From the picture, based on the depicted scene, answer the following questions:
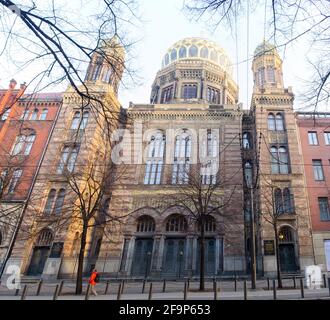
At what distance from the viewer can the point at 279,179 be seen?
25.7 metres

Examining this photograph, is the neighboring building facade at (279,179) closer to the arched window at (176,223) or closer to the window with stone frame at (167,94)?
the arched window at (176,223)

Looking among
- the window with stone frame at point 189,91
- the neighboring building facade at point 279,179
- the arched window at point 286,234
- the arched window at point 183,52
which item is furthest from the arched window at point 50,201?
the arched window at point 183,52

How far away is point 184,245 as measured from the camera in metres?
24.8

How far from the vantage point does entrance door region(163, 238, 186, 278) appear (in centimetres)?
2355

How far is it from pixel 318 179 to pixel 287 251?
8244 millimetres

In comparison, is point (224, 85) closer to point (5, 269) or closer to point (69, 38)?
point (5, 269)

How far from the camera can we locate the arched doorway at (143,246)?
79.3 ft

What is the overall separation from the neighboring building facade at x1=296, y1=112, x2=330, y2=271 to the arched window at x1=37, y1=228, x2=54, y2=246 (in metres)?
23.9

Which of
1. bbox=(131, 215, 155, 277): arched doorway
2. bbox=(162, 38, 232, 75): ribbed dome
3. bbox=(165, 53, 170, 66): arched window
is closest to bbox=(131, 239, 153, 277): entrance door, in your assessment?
bbox=(131, 215, 155, 277): arched doorway

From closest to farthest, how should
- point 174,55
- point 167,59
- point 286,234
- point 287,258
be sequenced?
1. point 287,258
2. point 286,234
3. point 174,55
4. point 167,59

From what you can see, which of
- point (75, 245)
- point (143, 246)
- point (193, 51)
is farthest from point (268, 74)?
point (75, 245)

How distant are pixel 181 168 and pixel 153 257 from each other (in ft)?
31.1

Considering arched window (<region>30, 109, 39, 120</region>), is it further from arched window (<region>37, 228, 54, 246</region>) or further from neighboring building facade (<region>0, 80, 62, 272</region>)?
arched window (<region>37, 228, 54, 246</region>)

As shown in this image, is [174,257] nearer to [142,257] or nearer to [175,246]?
[175,246]
